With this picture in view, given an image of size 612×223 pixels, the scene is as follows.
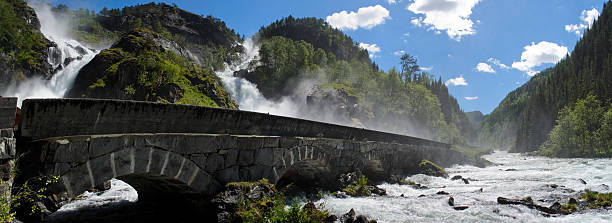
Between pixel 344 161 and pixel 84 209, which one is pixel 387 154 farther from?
pixel 84 209

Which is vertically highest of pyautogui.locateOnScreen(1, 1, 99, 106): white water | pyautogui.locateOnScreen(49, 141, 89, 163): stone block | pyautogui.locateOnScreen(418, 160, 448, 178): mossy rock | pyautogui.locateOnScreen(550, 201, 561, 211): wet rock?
pyautogui.locateOnScreen(1, 1, 99, 106): white water

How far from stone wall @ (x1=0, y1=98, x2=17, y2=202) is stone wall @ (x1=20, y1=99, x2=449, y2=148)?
0.61ft

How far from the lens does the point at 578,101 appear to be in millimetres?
47562

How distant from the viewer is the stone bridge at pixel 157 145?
4.73 meters

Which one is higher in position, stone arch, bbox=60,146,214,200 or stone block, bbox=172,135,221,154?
stone block, bbox=172,135,221,154

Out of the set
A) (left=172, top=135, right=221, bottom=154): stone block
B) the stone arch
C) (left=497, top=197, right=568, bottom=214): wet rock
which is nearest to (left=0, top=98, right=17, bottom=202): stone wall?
the stone arch

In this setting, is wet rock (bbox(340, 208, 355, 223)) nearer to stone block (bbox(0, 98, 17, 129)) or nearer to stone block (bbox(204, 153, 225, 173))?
stone block (bbox(204, 153, 225, 173))

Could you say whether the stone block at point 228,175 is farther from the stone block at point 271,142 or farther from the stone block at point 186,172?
the stone block at point 271,142

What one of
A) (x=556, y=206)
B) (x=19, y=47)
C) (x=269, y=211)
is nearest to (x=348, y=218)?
(x=269, y=211)

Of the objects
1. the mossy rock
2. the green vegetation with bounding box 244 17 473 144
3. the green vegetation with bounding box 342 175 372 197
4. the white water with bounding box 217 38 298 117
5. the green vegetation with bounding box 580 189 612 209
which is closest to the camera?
the green vegetation with bounding box 580 189 612 209

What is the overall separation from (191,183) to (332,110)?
34.2 meters

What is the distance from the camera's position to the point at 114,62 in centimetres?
2592

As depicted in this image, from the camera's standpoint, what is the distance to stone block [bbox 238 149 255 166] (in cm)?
776

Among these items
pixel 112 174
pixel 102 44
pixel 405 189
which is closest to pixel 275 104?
pixel 405 189
